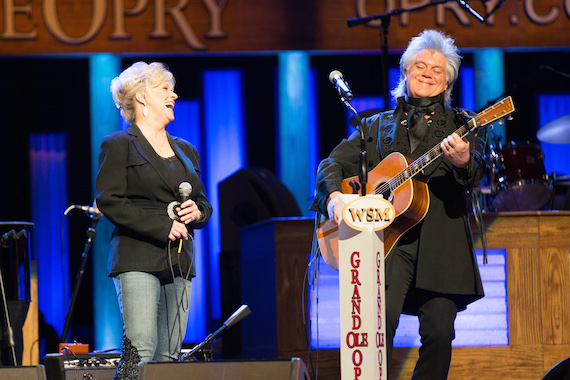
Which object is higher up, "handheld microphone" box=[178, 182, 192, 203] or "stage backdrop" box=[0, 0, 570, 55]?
"stage backdrop" box=[0, 0, 570, 55]

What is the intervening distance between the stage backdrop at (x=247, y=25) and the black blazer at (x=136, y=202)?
3.65 m

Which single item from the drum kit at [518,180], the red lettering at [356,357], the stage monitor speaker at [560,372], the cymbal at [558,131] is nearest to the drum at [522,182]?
the drum kit at [518,180]

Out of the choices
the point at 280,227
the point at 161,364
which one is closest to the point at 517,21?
the point at 280,227

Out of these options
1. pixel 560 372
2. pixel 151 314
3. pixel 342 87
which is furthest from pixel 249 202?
pixel 560 372

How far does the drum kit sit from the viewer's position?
627cm

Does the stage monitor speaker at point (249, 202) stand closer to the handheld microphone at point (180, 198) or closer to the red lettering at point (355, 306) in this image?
the handheld microphone at point (180, 198)

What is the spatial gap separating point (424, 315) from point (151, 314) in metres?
1.20

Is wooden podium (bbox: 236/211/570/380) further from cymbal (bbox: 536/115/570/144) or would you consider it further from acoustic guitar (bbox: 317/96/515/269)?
cymbal (bbox: 536/115/570/144)

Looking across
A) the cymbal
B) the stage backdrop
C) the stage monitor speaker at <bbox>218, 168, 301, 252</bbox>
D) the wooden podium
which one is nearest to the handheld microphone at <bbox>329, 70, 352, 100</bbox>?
the wooden podium

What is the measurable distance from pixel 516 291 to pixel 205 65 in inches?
165

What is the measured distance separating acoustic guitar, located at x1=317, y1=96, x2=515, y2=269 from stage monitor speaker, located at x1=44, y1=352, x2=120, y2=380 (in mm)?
1279

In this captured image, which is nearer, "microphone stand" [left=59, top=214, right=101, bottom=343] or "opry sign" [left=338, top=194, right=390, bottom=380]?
"opry sign" [left=338, top=194, right=390, bottom=380]

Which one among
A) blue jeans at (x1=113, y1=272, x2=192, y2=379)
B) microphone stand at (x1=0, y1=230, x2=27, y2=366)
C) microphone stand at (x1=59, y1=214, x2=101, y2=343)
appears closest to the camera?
blue jeans at (x1=113, y1=272, x2=192, y2=379)

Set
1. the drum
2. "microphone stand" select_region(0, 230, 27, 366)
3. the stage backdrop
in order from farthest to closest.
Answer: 1. the stage backdrop
2. the drum
3. "microphone stand" select_region(0, 230, 27, 366)
